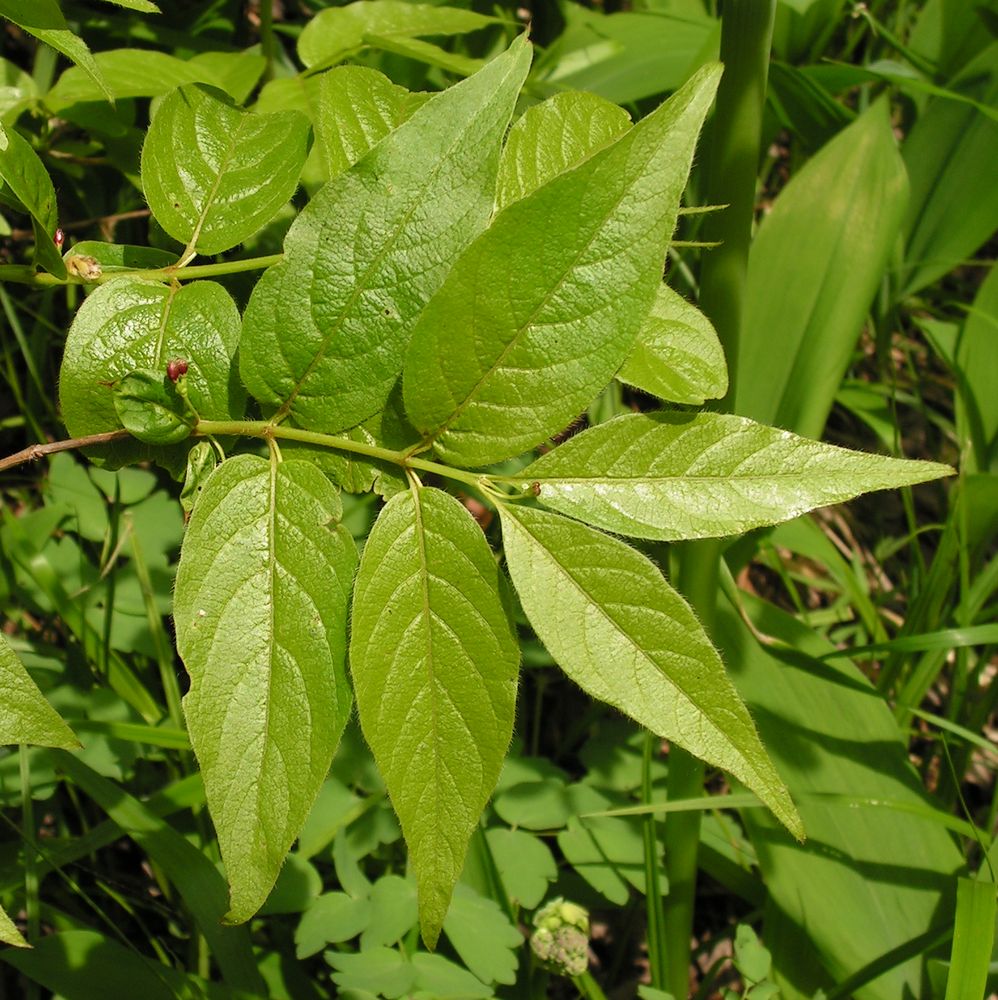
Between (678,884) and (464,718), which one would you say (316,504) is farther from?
(678,884)

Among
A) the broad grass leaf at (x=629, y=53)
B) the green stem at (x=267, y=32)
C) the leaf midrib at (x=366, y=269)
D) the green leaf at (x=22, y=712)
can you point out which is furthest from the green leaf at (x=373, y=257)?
the broad grass leaf at (x=629, y=53)

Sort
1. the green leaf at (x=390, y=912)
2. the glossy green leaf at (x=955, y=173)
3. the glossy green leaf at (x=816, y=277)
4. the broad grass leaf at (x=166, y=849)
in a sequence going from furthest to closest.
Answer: the glossy green leaf at (x=955, y=173) → the glossy green leaf at (x=816, y=277) → the green leaf at (x=390, y=912) → the broad grass leaf at (x=166, y=849)

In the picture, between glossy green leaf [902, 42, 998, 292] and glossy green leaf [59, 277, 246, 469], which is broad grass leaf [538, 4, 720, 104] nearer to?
glossy green leaf [902, 42, 998, 292]

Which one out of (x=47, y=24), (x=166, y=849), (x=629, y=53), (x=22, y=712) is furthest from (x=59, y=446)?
(x=629, y=53)

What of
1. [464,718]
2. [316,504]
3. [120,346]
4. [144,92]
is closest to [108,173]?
[144,92]

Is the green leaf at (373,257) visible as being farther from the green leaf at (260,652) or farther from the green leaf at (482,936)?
the green leaf at (482,936)

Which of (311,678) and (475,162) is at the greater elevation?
(475,162)
